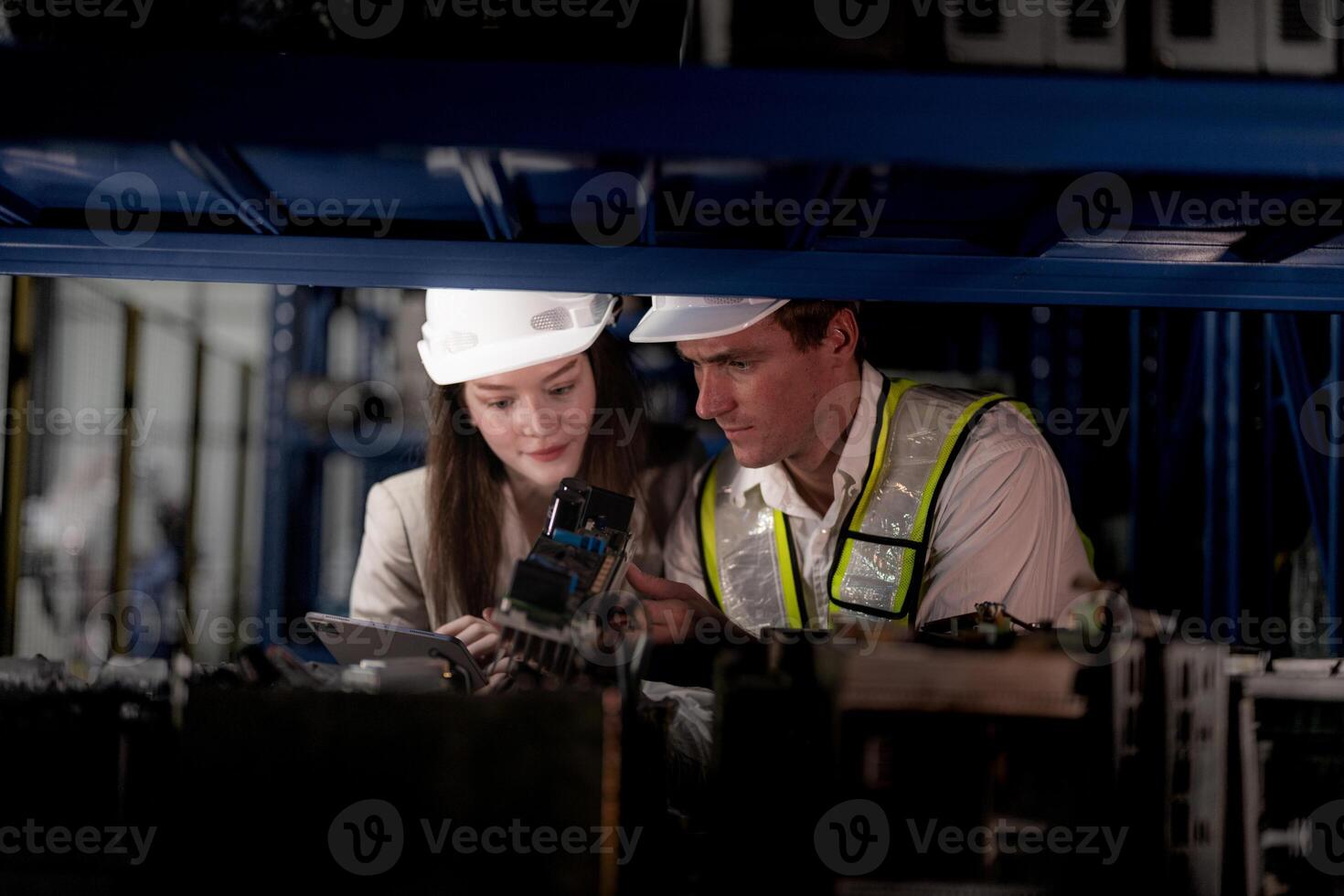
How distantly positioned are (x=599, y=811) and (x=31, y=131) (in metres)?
1.10

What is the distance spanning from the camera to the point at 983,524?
6.65 feet

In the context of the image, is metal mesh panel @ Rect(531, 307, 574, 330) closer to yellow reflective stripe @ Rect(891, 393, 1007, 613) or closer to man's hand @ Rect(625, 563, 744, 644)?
man's hand @ Rect(625, 563, 744, 644)

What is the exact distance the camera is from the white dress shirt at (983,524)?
6.64ft

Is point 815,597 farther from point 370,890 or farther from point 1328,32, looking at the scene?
point 1328,32

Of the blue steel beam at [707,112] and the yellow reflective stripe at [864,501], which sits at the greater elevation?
the blue steel beam at [707,112]

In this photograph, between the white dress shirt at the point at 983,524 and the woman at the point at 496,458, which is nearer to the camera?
the white dress shirt at the point at 983,524

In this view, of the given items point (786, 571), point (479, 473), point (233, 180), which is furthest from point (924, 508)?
point (233, 180)

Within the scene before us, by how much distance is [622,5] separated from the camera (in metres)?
1.37

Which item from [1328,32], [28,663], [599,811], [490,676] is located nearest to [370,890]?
[599,811]

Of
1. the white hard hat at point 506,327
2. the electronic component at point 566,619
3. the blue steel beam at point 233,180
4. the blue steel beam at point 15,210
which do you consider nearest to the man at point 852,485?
the white hard hat at point 506,327

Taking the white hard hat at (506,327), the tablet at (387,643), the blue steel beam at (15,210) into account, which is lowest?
the tablet at (387,643)

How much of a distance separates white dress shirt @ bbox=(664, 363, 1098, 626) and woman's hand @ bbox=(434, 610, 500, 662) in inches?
26.9

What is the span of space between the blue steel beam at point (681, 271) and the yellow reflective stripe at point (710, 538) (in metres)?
0.59

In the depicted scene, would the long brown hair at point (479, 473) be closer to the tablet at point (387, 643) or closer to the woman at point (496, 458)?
the woman at point (496, 458)
